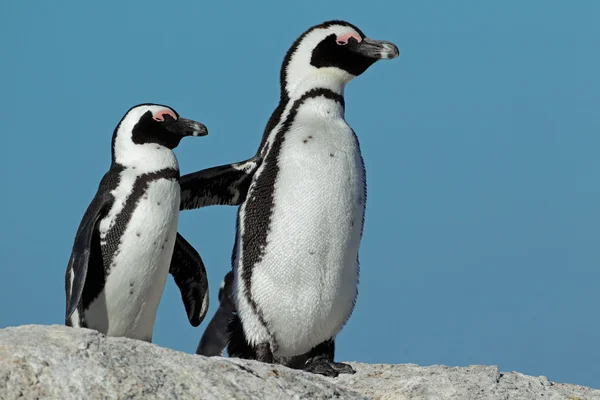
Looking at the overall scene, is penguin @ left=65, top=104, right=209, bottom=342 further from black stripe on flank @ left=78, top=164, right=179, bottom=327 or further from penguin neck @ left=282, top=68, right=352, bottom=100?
penguin neck @ left=282, top=68, right=352, bottom=100

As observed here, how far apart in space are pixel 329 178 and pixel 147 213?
1020mm

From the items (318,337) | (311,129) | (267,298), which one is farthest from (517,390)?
(311,129)

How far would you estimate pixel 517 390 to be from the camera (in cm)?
460

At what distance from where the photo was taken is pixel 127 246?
4.79 metres

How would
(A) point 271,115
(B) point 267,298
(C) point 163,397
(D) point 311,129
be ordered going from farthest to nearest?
(A) point 271,115
(D) point 311,129
(B) point 267,298
(C) point 163,397

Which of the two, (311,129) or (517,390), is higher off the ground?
(311,129)

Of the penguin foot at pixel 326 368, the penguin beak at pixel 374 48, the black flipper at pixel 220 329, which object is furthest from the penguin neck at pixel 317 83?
the penguin foot at pixel 326 368

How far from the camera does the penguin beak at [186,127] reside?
5.22 meters

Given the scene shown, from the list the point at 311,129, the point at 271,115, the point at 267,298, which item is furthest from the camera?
the point at 271,115

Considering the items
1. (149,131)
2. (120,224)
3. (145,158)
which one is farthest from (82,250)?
(149,131)

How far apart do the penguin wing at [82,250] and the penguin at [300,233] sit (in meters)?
0.69

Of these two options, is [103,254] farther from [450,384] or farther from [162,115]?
[450,384]

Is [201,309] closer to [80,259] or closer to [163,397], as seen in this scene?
[80,259]

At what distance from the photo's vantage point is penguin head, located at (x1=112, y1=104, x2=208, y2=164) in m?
5.09
